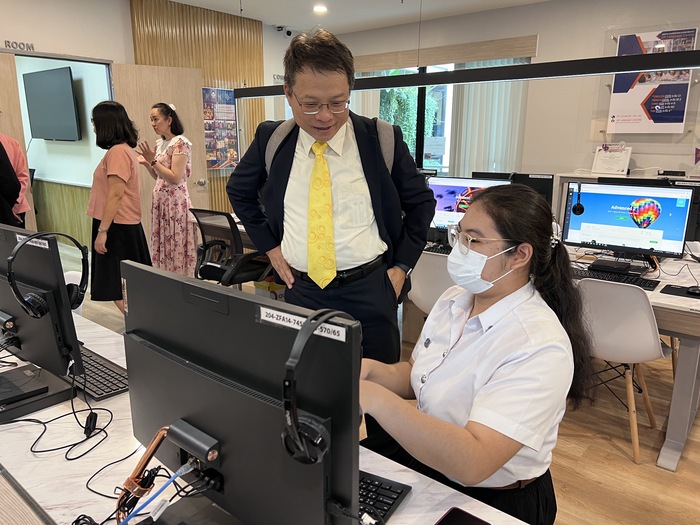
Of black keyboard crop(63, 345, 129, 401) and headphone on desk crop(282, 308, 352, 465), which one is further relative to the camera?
black keyboard crop(63, 345, 129, 401)

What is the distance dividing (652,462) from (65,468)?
2371 millimetres

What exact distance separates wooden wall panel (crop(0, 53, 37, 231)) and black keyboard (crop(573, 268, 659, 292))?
4100 millimetres

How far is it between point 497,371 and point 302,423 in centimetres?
55

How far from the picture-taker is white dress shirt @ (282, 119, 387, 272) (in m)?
1.69

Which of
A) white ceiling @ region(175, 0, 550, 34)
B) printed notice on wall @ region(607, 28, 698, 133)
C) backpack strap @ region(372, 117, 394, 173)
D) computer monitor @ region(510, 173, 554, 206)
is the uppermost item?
white ceiling @ region(175, 0, 550, 34)

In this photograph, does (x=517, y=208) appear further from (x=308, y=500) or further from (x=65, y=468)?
(x=65, y=468)

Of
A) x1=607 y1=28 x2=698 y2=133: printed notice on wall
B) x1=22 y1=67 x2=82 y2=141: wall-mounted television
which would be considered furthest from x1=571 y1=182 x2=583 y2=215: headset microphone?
x1=22 y1=67 x2=82 y2=141: wall-mounted television

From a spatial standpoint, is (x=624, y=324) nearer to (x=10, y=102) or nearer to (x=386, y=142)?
(x=386, y=142)

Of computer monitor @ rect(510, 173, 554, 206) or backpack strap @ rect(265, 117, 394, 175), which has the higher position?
backpack strap @ rect(265, 117, 394, 175)

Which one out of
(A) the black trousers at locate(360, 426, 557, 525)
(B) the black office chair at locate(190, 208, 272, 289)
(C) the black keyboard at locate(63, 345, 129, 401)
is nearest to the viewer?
(A) the black trousers at locate(360, 426, 557, 525)

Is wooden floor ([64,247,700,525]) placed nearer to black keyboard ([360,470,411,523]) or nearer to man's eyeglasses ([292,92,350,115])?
black keyboard ([360,470,411,523])

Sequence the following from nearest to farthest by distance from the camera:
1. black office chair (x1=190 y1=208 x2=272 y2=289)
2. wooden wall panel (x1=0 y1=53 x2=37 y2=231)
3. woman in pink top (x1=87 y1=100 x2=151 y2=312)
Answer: woman in pink top (x1=87 y1=100 x2=151 y2=312) → black office chair (x1=190 y1=208 x2=272 y2=289) → wooden wall panel (x1=0 y1=53 x2=37 y2=231)

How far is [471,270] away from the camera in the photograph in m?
1.24

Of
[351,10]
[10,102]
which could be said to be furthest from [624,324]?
[351,10]
